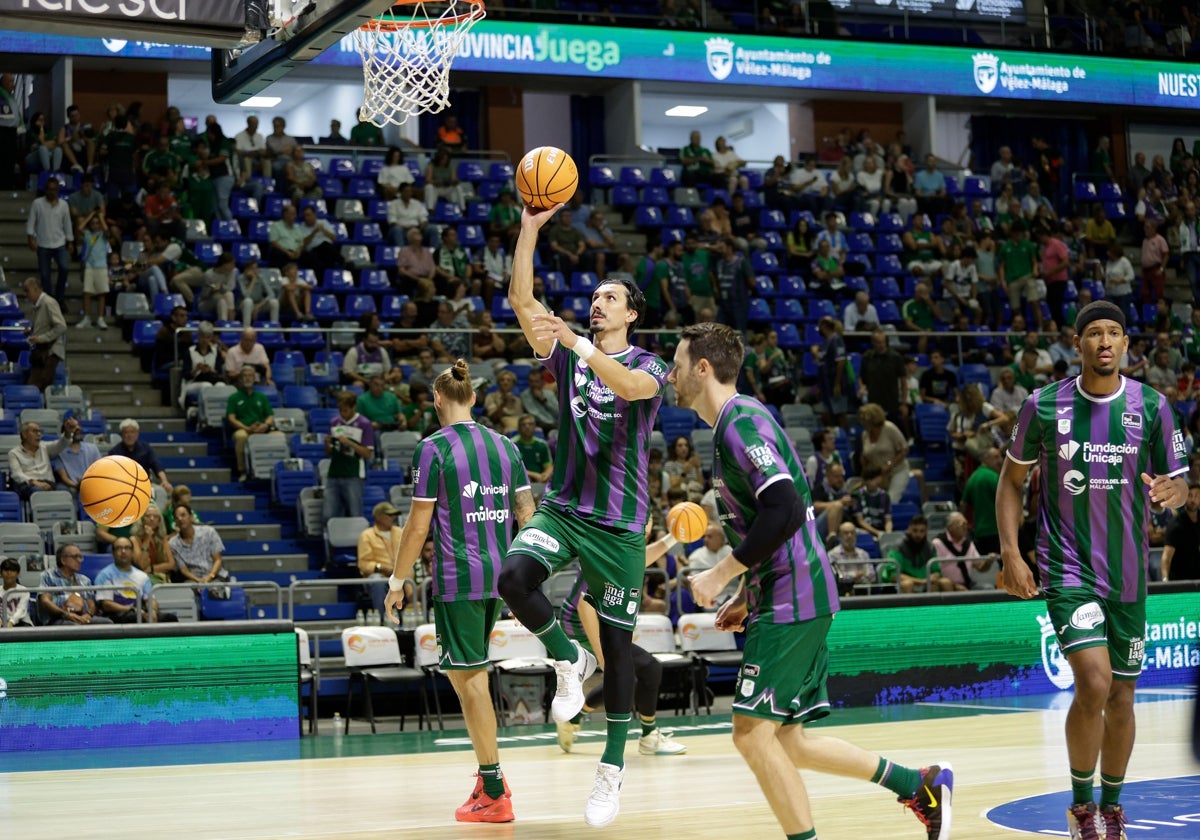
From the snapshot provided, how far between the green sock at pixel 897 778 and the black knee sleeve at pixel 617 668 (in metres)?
1.72

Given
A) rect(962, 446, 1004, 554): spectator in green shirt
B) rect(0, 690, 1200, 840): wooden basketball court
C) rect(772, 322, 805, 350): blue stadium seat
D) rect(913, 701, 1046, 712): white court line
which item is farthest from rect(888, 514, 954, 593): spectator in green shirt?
rect(772, 322, 805, 350): blue stadium seat

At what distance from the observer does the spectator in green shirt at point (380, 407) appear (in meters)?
17.7

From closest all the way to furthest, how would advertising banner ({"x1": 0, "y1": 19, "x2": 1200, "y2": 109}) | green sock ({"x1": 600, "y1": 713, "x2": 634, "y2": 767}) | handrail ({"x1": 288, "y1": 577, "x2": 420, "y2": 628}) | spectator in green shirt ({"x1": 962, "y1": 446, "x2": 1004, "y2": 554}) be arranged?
green sock ({"x1": 600, "y1": 713, "x2": 634, "y2": 767}), handrail ({"x1": 288, "y1": 577, "x2": 420, "y2": 628}), spectator in green shirt ({"x1": 962, "y1": 446, "x2": 1004, "y2": 554}), advertising banner ({"x1": 0, "y1": 19, "x2": 1200, "y2": 109})

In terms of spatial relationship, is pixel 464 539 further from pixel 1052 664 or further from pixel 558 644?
pixel 1052 664

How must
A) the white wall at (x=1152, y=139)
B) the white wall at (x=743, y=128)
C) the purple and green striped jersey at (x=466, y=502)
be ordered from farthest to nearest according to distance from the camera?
the white wall at (x=1152, y=139) < the white wall at (x=743, y=128) < the purple and green striped jersey at (x=466, y=502)

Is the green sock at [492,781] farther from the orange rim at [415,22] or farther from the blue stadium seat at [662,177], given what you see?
the blue stadium seat at [662,177]

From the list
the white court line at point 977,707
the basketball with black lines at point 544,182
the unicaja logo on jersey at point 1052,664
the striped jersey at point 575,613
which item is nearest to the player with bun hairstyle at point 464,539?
the basketball with black lines at point 544,182

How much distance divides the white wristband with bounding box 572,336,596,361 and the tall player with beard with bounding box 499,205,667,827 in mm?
540

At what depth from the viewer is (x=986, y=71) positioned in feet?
87.9

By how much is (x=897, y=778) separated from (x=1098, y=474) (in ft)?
5.40

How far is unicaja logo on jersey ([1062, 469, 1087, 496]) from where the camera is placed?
6477 mm

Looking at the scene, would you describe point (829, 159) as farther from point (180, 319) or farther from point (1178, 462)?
point (1178, 462)

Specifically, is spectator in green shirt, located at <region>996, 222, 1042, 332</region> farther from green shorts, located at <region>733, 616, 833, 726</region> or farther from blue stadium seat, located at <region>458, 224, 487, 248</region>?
green shorts, located at <region>733, 616, 833, 726</region>

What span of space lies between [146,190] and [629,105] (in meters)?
9.49
